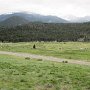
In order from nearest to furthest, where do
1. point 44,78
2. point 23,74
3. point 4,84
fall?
point 4,84
point 44,78
point 23,74

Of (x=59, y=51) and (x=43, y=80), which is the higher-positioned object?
(x=43, y=80)

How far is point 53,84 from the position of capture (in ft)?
68.5

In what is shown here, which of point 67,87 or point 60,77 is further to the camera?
point 60,77

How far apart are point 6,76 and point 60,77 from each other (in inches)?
166

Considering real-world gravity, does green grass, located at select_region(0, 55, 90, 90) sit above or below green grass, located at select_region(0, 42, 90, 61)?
above

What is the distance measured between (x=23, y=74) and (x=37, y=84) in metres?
4.20

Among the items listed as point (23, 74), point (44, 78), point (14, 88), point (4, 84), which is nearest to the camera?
point (14, 88)

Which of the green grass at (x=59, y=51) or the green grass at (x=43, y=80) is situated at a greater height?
the green grass at (x=43, y=80)

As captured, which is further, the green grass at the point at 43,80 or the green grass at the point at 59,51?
the green grass at the point at 59,51

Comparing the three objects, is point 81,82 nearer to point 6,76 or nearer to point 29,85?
point 29,85

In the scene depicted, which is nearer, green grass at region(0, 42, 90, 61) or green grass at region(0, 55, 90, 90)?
green grass at region(0, 55, 90, 90)

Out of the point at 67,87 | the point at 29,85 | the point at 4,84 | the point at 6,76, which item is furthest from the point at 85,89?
the point at 6,76

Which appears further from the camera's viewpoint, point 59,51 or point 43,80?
point 59,51

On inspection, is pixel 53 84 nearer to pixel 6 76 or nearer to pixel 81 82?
pixel 81 82
